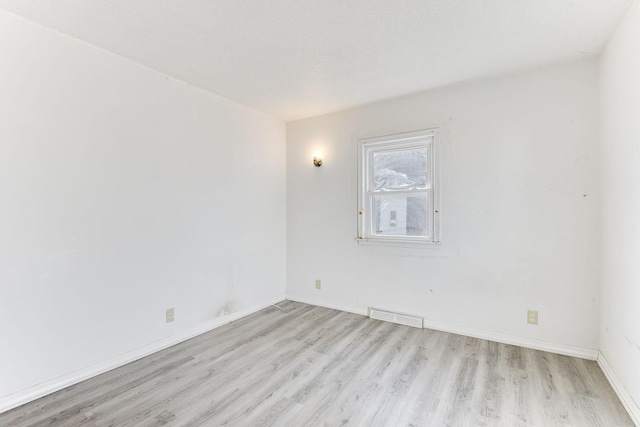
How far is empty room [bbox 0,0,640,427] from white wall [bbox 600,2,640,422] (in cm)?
2

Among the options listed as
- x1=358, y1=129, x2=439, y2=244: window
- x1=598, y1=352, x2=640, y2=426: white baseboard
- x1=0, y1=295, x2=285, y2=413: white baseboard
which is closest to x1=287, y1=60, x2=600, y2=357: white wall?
x1=358, y1=129, x2=439, y2=244: window

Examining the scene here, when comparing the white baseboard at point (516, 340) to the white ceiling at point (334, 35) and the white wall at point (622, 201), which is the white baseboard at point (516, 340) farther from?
the white ceiling at point (334, 35)

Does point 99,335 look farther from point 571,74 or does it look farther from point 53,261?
point 571,74

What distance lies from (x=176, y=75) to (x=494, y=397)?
3531 millimetres

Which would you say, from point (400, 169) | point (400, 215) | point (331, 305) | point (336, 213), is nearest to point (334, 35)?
point (400, 169)

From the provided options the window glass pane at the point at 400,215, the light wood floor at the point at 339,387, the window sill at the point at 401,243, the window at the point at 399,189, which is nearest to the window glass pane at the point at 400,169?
the window at the point at 399,189

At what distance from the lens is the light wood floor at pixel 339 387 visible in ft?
5.94

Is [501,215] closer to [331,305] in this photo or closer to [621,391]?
[621,391]

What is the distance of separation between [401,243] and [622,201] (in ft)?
5.82

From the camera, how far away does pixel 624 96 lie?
1.97 metres

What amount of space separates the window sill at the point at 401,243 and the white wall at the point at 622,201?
4.28 ft

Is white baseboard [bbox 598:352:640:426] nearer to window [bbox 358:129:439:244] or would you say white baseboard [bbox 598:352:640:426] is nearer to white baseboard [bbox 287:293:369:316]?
window [bbox 358:129:439:244]

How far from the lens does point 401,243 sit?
11.0 ft

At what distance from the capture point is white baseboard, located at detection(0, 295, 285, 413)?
191 cm
